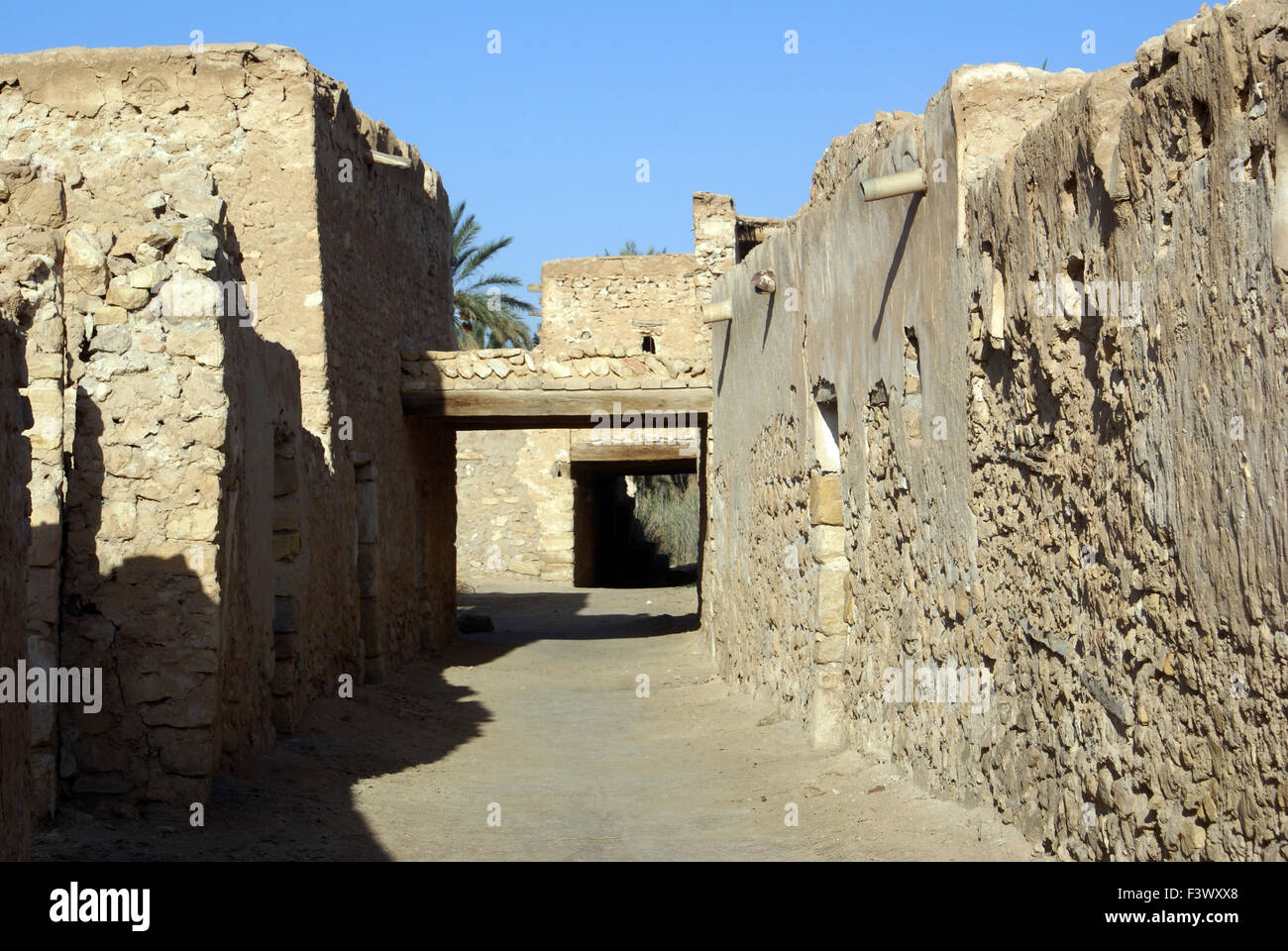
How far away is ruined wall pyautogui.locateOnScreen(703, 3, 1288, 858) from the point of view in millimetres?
3221

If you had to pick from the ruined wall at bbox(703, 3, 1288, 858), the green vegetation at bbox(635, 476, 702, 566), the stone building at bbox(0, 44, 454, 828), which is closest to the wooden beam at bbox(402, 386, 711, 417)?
the stone building at bbox(0, 44, 454, 828)

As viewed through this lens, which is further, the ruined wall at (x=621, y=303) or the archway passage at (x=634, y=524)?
the archway passage at (x=634, y=524)

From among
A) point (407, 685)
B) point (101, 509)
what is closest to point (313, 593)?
point (407, 685)

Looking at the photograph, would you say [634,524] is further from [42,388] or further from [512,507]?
[42,388]

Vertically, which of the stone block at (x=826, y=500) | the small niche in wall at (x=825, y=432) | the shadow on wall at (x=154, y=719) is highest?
the small niche in wall at (x=825, y=432)

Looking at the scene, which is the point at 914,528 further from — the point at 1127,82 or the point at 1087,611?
the point at 1127,82

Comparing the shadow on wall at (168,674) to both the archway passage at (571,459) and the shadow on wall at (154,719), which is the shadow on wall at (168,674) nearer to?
the shadow on wall at (154,719)

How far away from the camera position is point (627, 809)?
6566 millimetres

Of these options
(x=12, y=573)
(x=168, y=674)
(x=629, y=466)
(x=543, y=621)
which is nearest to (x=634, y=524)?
(x=629, y=466)

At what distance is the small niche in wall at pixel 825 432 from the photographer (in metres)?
7.78

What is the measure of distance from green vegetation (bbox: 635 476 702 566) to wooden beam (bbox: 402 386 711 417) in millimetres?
14363

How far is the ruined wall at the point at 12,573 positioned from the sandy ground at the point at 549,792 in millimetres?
1433

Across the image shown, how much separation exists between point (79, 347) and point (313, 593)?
3.37m

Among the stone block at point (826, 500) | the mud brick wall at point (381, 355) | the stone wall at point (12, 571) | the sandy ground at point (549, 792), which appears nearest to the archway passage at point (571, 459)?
the mud brick wall at point (381, 355)
